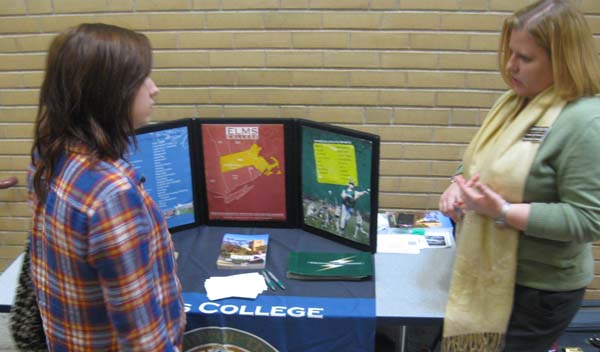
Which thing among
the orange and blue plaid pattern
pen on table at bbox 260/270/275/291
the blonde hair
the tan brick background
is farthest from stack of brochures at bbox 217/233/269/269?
the blonde hair

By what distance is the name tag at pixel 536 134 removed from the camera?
147 cm

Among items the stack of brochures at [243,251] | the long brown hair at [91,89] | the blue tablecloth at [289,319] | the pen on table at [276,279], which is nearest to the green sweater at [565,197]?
the blue tablecloth at [289,319]

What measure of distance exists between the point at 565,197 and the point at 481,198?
8.4 inches

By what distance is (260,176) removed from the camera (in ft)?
7.34

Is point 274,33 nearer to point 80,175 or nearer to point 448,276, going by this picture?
point 448,276

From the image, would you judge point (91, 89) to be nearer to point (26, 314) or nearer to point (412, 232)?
point (26, 314)

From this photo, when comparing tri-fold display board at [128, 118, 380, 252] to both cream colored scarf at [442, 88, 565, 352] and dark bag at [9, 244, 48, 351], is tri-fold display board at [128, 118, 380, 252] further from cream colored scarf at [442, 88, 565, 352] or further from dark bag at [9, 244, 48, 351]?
dark bag at [9, 244, 48, 351]

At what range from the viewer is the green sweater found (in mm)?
1389

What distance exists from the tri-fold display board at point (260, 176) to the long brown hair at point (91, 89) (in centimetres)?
89

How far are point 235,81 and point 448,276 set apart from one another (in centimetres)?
137

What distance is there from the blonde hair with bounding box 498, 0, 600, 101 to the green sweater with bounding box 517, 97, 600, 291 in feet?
0.16

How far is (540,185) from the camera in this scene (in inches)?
58.5

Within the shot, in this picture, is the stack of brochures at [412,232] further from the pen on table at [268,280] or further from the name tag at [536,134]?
the name tag at [536,134]

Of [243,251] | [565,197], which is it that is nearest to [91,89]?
[243,251]
